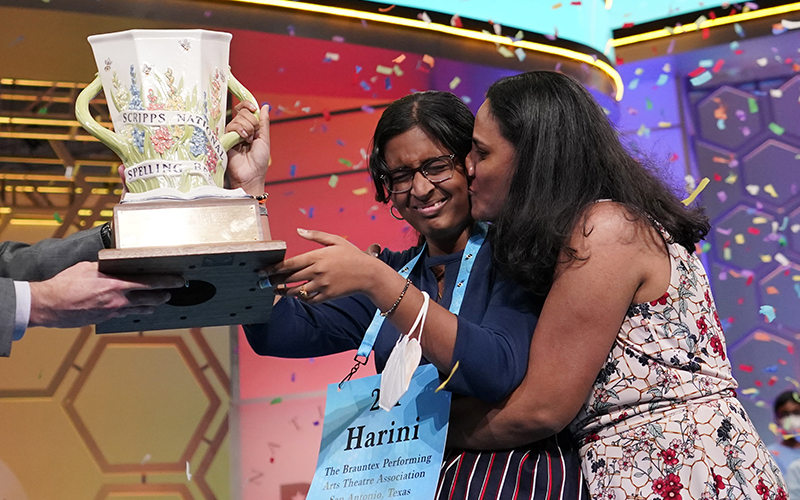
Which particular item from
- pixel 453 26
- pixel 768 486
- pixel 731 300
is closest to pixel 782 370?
pixel 731 300

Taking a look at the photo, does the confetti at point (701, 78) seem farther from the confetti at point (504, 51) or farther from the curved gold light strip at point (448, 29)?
the confetti at point (504, 51)

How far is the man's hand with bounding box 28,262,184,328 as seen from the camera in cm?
98

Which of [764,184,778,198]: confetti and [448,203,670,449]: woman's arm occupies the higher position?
[448,203,670,449]: woman's arm

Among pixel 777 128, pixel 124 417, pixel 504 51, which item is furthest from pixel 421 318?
pixel 777 128

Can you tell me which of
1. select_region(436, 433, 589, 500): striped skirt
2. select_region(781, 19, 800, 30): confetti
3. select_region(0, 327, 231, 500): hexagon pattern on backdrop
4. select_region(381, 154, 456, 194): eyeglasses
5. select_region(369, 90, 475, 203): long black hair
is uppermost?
select_region(781, 19, 800, 30): confetti

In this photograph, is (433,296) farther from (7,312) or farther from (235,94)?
(7,312)

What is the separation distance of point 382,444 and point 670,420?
1.35 ft

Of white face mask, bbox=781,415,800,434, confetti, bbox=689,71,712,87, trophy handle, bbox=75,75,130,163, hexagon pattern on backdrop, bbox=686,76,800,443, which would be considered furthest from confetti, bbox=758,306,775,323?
trophy handle, bbox=75,75,130,163

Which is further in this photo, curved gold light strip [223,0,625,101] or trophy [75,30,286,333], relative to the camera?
curved gold light strip [223,0,625,101]

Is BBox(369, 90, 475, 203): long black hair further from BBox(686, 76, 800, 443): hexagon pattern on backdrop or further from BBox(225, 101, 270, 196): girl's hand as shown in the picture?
BBox(686, 76, 800, 443): hexagon pattern on backdrop

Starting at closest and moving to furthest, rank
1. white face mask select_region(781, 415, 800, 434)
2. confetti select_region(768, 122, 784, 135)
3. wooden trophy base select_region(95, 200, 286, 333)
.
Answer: wooden trophy base select_region(95, 200, 286, 333) < white face mask select_region(781, 415, 800, 434) < confetti select_region(768, 122, 784, 135)

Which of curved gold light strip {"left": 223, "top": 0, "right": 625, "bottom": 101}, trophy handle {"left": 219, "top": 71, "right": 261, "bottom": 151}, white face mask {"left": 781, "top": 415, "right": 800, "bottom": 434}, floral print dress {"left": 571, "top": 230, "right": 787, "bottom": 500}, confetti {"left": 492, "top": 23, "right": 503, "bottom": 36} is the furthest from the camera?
white face mask {"left": 781, "top": 415, "right": 800, "bottom": 434}

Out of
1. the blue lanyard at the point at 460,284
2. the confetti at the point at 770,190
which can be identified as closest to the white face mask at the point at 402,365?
the blue lanyard at the point at 460,284

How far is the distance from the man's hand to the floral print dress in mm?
602
